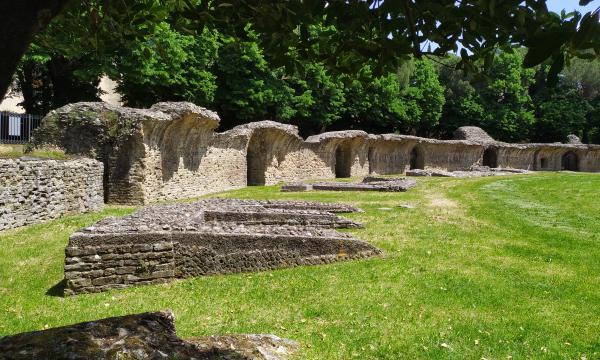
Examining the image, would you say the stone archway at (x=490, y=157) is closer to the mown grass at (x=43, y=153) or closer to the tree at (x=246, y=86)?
the tree at (x=246, y=86)

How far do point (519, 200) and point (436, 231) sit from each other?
27.1 ft

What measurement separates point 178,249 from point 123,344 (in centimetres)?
400

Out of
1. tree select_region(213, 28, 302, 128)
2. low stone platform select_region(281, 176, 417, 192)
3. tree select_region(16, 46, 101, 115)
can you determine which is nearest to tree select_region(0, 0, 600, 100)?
low stone platform select_region(281, 176, 417, 192)

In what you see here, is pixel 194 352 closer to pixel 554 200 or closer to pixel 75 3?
pixel 75 3

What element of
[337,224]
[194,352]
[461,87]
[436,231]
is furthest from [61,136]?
[461,87]

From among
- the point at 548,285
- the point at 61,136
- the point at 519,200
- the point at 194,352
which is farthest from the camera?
the point at 519,200

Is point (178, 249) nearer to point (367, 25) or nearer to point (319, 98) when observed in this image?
point (367, 25)

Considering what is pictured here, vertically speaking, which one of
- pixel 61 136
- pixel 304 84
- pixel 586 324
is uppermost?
pixel 304 84

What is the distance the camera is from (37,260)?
8.51 meters

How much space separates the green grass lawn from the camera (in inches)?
199

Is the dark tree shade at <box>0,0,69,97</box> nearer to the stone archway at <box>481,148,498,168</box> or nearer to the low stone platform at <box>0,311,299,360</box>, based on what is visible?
the low stone platform at <box>0,311,299,360</box>

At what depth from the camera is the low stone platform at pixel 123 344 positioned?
3238mm

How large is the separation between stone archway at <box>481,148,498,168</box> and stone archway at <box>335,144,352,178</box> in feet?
53.3

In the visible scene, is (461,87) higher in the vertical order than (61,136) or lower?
higher
